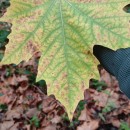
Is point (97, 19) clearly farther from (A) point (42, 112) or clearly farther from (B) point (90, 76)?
(A) point (42, 112)

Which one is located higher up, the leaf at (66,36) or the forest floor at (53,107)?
the leaf at (66,36)

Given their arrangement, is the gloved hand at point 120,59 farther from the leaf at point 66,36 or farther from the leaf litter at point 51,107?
the leaf litter at point 51,107

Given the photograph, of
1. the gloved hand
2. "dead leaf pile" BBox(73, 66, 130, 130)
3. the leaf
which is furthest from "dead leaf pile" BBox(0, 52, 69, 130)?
the leaf

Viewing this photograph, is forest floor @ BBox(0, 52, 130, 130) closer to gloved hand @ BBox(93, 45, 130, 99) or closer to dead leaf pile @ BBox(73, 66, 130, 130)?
dead leaf pile @ BBox(73, 66, 130, 130)

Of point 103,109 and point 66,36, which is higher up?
point 66,36

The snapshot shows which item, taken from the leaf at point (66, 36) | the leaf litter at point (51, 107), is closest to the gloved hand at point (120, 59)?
the leaf at point (66, 36)

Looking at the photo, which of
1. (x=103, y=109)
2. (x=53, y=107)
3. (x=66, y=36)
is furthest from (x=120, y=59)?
(x=53, y=107)

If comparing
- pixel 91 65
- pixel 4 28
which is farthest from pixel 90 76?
pixel 4 28

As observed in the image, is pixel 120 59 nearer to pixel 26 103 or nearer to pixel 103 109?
pixel 103 109
